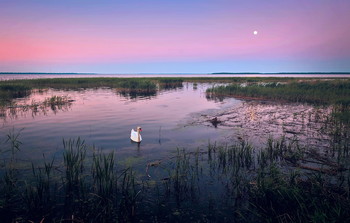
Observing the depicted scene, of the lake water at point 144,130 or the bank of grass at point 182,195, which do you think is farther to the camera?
the lake water at point 144,130

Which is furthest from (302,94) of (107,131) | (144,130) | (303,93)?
(107,131)

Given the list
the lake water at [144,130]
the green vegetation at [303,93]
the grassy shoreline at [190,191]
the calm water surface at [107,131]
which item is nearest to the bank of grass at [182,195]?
the grassy shoreline at [190,191]

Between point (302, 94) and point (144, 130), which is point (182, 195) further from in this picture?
point (302, 94)

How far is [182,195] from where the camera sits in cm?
632

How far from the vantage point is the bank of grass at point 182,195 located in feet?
16.5

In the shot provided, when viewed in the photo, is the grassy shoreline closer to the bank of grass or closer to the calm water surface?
the bank of grass

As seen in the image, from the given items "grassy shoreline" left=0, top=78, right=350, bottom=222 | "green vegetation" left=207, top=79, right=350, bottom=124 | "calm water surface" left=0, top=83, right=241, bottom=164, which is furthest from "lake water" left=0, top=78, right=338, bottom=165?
"green vegetation" left=207, top=79, right=350, bottom=124

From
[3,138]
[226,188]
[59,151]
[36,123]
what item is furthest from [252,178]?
[36,123]

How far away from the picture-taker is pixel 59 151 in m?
9.97

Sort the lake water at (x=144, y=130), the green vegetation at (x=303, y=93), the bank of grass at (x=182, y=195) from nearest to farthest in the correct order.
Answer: the bank of grass at (x=182, y=195), the lake water at (x=144, y=130), the green vegetation at (x=303, y=93)

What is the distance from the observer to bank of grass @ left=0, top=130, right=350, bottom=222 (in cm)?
504

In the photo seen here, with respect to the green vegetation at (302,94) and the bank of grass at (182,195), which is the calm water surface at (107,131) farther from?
the green vegetation at (302,94)

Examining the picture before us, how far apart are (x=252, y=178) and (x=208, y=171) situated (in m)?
1.54

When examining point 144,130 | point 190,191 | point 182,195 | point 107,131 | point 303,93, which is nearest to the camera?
point 182,195
